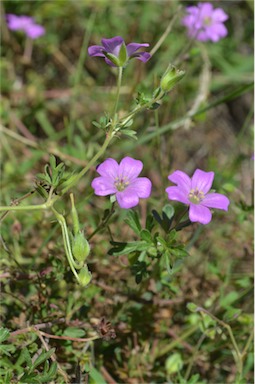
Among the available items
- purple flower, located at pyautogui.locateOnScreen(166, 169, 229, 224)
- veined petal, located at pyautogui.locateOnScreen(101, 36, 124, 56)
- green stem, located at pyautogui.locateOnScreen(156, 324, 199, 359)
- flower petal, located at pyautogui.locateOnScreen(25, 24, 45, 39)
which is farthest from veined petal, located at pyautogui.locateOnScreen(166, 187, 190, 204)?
flower petal, located at pyautogui.locateOnScreen(25, 24, 45, 39)

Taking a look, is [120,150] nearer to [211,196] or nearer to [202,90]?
[202,90]

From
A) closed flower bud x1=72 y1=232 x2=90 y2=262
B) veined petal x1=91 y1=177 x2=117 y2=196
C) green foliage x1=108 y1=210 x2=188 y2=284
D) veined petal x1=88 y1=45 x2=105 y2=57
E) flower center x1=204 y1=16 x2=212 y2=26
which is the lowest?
green foliage x1=108 y1=210 x2=188 y2=284

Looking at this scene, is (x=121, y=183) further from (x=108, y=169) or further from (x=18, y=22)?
(x=18, y=22)

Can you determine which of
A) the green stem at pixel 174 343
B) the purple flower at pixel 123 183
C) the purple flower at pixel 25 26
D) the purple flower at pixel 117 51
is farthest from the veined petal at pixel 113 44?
the purple flower at pixel 25 26

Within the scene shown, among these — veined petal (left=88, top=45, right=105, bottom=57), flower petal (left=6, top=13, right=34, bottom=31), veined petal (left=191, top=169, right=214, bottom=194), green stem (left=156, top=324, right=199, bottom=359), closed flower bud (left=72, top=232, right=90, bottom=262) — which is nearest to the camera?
closed flower bud (left=72, top=232, right=90, bottom=262)

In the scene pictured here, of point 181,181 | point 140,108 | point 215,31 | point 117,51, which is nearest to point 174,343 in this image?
point 181,181

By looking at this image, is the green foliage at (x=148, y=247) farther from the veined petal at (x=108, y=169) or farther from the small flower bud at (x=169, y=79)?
the small flower bud at (x=169, y=79)

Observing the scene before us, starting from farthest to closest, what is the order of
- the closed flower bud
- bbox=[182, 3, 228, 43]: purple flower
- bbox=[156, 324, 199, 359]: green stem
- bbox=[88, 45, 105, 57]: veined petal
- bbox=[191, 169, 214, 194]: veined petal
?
bbox=[182, 3, 228, 43]: purple flower < bbox=[156, 324, 199, 359]: green stem < bbox=[191, 169, 214, 194]: veined petal < bbox=[88, 45, 105, 57]: veined petal < the closed flower bud

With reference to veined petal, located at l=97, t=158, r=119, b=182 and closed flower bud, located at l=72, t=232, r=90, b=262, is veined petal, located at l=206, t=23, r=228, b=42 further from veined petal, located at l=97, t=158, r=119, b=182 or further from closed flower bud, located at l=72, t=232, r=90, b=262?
closed flower bud, located at l=72, t=232, r=90, b=262
